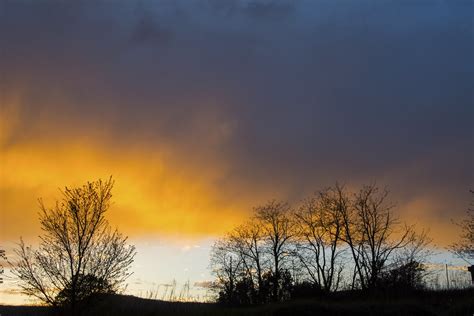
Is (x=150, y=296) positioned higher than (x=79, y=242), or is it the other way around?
(x=79, y=242)

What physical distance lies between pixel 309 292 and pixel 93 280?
33963 mm

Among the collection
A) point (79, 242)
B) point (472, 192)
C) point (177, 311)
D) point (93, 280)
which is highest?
point (472, 192)

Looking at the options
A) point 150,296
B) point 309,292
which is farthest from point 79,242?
point 309,292

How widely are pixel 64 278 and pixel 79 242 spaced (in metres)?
1.75

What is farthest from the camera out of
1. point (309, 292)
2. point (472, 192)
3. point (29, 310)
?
point (309, 292)

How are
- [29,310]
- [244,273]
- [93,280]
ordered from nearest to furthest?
[93,280] < [29,310] < [244,273]

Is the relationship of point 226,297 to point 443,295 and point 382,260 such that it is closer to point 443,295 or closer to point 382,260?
point 382,260

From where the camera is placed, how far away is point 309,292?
2016 inches

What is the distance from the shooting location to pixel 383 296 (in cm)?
3500

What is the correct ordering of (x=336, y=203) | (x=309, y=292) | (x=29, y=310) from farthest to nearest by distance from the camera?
(x=336, y=203)
(x=309, y=292)
(x=29, y=310)

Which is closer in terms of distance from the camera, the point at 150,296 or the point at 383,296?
the point at 150,296

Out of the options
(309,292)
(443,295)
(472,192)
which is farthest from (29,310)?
(472,192)

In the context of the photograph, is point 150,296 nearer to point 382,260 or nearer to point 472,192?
point 472,192

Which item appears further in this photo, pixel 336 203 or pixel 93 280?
pixel 336 203
